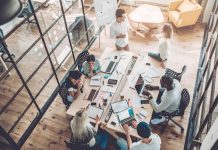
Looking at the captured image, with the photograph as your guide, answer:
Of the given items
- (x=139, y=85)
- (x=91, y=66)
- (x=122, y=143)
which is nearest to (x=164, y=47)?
(x=139, y=85)

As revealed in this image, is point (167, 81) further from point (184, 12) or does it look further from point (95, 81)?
point (184, 12)

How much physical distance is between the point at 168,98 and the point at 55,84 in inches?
124

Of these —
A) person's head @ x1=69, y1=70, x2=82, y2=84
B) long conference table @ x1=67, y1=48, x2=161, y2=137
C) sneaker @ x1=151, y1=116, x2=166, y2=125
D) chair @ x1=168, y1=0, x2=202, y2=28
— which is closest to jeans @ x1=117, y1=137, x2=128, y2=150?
long conference table @ x1=67, y1=48, x2=161, y2=137

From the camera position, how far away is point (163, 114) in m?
4.93

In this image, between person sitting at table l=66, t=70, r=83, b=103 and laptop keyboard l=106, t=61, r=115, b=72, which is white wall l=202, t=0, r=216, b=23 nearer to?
laptop keyboard l=106, t=61, r=115, b=72

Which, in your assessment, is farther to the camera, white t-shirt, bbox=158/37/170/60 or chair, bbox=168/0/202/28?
chair, bbox=168/0/202/28

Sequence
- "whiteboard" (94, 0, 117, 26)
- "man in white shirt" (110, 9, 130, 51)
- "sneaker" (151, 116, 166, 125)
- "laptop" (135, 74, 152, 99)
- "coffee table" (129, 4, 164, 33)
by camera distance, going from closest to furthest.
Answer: "laptop" (135, 74, 152, 99), "sneaker" (151, 116, 166, 125), "man in white shirt" (110, 9, 130, 51), "whiteboard" (94, 0, 117, 26), "coffee table" (129, 4, 164, 33)

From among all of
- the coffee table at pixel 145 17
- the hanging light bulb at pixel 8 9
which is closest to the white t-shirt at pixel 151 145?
the hanging light bulb at pixel 8 9

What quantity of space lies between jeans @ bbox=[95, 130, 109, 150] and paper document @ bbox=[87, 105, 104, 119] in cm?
31

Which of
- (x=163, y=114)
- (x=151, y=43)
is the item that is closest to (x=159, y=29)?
(x=151, y=43)

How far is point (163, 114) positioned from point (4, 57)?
5.01m

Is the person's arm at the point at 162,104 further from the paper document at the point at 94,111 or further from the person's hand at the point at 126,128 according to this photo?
the paper document at the point at 94,111

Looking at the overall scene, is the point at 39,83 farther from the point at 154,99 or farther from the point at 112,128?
the point at 154,99

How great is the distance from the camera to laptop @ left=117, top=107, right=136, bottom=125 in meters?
4.60
